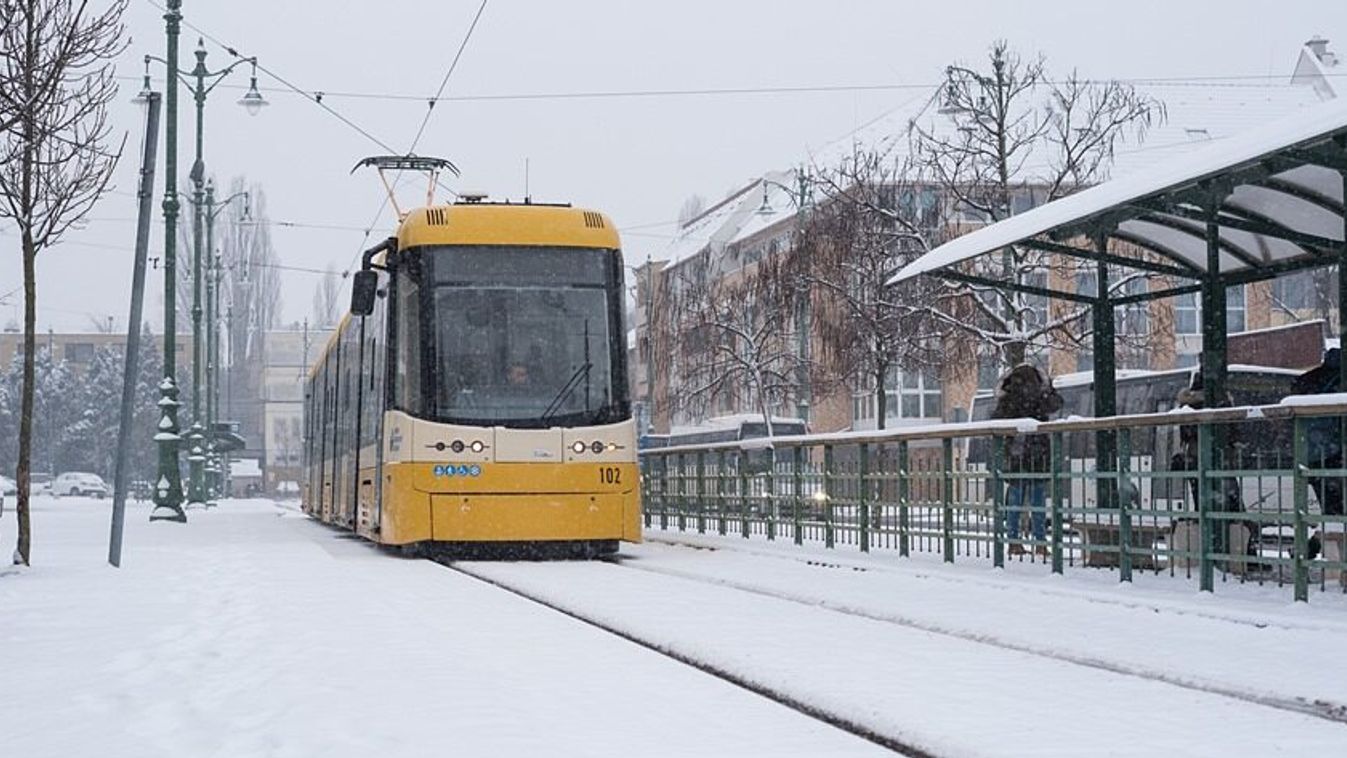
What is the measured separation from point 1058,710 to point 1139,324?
118 feet

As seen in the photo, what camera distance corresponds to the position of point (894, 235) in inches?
1380

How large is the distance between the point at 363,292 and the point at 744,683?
11031mm

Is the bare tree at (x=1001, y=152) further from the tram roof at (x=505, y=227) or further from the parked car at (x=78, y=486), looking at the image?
the parked car at (x=78, y=486)

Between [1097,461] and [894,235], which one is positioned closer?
[1097,461]

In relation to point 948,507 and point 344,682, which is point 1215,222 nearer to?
point 948,507

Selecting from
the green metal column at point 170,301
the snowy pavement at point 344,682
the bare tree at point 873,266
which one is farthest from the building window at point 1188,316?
the snowy pavement at point 344,682

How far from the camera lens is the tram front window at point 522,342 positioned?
1739cm

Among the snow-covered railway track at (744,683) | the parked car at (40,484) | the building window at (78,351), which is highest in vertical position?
the building window at (78,351)

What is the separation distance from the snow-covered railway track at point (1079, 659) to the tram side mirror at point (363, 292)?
5.93 m

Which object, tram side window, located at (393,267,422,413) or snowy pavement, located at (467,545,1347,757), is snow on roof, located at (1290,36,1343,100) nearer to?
tram side window, located at (393,267,422,413)

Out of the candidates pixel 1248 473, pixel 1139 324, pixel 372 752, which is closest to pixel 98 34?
pixel 1248 473

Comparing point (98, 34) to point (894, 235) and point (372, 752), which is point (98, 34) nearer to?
point (372, 752)

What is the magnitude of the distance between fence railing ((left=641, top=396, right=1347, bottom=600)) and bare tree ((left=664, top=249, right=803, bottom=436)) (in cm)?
2368

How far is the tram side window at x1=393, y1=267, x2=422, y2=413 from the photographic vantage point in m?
17.5
